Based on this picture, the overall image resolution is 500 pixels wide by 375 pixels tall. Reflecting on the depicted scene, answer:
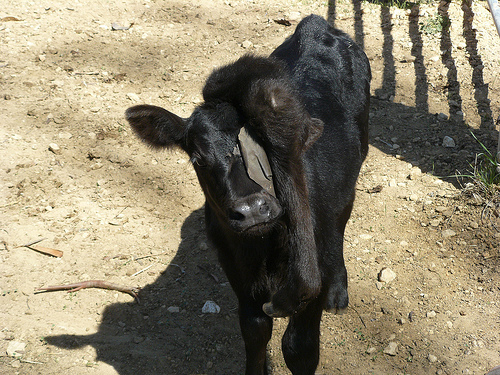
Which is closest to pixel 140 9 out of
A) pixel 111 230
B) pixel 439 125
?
pixel 111 230

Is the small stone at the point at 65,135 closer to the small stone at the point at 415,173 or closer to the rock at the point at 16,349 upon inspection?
the rock at the point at 16,349

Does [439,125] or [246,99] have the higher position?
[246,99]

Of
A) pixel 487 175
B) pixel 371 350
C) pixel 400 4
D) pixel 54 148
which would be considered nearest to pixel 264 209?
pixel 371 350

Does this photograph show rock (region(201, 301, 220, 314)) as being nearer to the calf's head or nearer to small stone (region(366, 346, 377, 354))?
small stone (region(366, 346, 377, 354))

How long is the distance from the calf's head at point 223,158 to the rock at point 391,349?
209 centimetres

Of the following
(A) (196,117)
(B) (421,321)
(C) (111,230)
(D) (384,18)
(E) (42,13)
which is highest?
(A) (196,117)

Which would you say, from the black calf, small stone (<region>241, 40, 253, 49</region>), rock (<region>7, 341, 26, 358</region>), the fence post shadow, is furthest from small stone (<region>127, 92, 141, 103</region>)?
rock (<region>7, 341, 26, 358</region>)

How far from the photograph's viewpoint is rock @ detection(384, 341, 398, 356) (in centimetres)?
425

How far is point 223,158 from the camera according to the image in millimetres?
2957

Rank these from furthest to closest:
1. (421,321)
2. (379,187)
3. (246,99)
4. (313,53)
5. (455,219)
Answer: (379,187) → (455,219) → (313,53) → (421,321) → (246,99)

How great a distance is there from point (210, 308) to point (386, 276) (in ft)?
5.86

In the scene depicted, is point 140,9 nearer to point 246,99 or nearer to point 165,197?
point 165,197

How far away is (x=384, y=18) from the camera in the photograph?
866 cm

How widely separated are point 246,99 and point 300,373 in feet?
7.56
